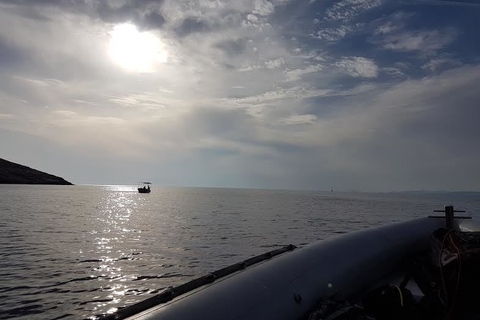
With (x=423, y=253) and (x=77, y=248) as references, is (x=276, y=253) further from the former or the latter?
(x=77, y=248)

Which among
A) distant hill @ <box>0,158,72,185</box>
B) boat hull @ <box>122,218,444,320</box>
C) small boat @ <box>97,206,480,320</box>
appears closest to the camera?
boat hull @ <box>122,218,444,320</box>

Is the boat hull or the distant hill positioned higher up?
the distant hill

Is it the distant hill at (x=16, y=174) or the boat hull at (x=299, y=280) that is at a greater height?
the distant hill at (x=16, y=174)

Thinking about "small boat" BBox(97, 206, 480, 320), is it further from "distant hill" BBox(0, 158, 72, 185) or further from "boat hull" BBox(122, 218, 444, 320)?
"distant hill" BBox(0, 158, 72, 185)

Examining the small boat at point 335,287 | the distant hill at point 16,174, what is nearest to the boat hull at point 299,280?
the small boat at point 335,287

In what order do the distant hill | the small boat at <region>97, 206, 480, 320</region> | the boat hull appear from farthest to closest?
the distant hill, the small boat at <region>97, 206, 480, 320</region>, the boat hull

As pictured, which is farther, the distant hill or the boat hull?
the distant hill

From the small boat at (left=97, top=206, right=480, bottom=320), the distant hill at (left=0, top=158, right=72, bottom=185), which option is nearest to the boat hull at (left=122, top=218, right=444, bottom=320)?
the small boat at (left=97, top=206, right=480, bottom=320)

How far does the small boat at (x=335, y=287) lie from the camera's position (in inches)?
136

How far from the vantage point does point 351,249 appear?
5.94m

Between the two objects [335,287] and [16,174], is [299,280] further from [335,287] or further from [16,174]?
[16,174]

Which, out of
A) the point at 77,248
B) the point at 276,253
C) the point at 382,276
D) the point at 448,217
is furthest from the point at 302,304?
the point at 77,248

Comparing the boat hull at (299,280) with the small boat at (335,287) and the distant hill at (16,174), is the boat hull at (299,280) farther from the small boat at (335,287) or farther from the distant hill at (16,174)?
the distant hill at (16,174)

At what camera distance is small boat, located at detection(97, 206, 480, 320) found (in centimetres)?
346
